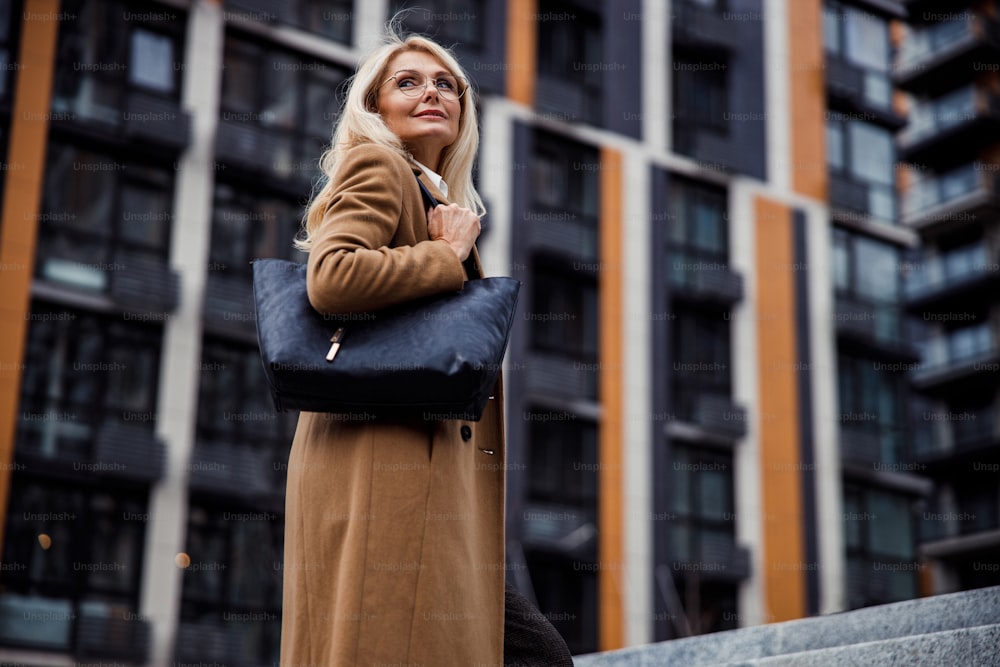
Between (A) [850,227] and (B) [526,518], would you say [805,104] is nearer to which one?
(A) [850,227]

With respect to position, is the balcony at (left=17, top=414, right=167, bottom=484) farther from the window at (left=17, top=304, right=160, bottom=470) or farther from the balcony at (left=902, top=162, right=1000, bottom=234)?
the balcony at (left=902, top=162, right=1000, bottom=234)

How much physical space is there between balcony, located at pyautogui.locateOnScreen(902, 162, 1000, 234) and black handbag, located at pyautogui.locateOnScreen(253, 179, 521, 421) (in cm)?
A: 4292

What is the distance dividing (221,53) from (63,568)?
9.46 m

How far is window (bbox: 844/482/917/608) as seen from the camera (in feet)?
100

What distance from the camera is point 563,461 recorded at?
26.3m

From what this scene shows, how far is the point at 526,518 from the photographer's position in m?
25.1

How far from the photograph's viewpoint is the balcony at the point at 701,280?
28.8 metres

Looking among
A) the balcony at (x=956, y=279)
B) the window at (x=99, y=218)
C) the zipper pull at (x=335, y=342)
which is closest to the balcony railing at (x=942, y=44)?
the balcony at (x=956, y=279)

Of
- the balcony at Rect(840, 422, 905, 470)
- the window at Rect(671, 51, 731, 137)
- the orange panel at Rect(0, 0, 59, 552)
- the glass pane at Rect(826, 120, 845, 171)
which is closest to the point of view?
the orange panel at Rect(0, 0, 59, 552)

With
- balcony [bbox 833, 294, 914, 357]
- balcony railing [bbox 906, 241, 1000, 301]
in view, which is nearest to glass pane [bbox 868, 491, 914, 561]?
balcony [bbox 833, 294, 914, 357]

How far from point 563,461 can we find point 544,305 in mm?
3183

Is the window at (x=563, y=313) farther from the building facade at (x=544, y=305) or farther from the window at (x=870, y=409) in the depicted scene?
the window at (x=870, y=409)

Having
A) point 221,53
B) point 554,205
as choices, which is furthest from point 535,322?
point 221,53

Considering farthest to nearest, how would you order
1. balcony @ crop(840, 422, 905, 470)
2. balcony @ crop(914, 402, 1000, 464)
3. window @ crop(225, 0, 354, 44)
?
balcony @ crop(914, 402, 1000, 464) → balcony @ crop(840, 422, 905, 470) → window @ crop(225, 0, 354, 44)
